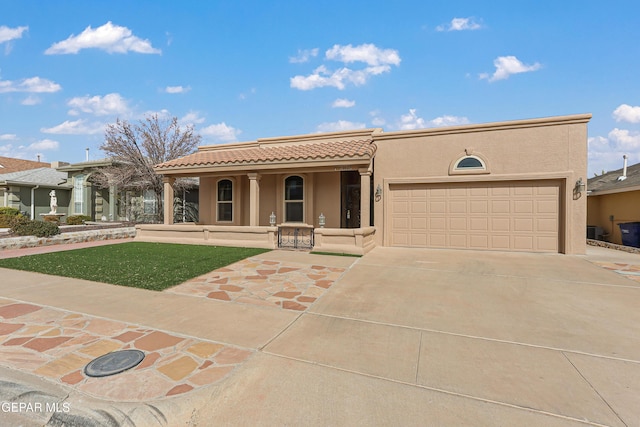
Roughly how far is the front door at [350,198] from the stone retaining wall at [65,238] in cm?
1059

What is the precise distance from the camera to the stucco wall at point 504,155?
363 inches

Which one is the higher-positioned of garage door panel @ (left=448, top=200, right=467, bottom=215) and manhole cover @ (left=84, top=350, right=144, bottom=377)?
garage door panel @ (left=448, top=200, right=467, bottom=215)

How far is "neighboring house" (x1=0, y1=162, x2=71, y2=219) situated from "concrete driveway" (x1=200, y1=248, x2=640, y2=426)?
2445 centimetres

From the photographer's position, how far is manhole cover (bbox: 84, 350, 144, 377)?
2.78 metres

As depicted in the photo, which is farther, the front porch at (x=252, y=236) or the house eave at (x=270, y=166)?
the house eave at (x=270, y=166)

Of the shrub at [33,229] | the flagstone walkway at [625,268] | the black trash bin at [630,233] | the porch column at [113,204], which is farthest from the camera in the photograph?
the porch column at [113,204]

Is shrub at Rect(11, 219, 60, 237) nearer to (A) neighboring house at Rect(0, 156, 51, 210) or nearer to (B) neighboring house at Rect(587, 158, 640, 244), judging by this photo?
(A) neighboring house at Rect(0, 156, 51, 210)

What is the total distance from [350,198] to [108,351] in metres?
10.8

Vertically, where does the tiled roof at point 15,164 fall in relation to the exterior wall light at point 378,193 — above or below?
above

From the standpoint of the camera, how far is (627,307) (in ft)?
15.1

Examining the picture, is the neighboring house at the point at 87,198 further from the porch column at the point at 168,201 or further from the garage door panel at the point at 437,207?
the garage door panel at the point at 437,207

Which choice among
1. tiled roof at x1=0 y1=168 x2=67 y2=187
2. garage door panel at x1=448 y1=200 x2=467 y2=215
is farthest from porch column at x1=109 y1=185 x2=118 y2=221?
garage door panel at x1=448 y1=200 x2=467 y2=215

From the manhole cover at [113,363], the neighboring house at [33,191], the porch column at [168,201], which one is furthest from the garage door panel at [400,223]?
the neighboring house at [33,191]

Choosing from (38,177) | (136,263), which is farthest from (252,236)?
(38,177)
